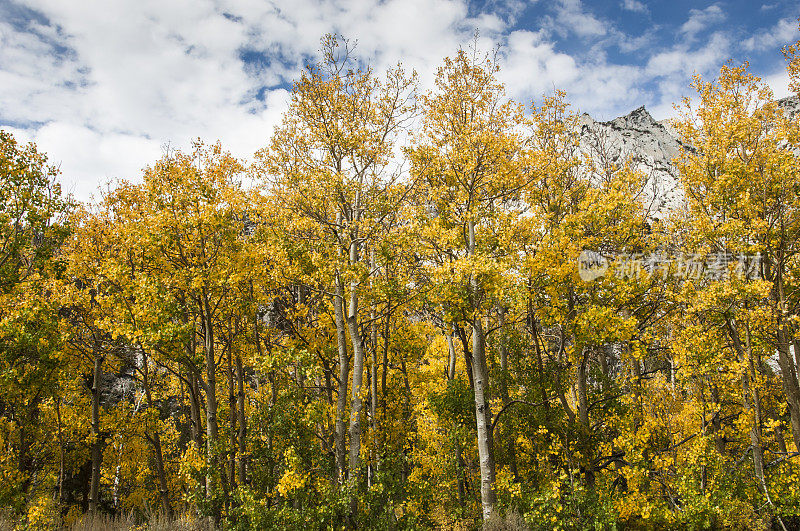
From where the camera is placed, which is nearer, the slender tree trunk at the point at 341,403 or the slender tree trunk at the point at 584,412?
the slender tree trunk at the point at 341,403

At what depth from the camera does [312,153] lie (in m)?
13.0

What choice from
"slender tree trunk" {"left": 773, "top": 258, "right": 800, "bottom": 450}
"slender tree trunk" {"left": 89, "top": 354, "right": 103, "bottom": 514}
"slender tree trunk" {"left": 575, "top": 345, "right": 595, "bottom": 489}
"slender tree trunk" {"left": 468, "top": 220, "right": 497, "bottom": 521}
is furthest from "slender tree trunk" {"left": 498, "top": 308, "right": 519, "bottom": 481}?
"slender tree trunk" {"left": 89, "top": 354, "right": 103, "bottom": 514}

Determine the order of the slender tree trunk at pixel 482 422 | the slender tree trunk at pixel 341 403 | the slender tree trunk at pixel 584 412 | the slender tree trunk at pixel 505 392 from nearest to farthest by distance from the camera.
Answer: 1. the slender tree trunk at pixel 482 422
2. the slender tree trunk at pixel 341 403
3. the slender tree trunk at pixel 584 412
4. the slender tree trunk at pixel 505 392

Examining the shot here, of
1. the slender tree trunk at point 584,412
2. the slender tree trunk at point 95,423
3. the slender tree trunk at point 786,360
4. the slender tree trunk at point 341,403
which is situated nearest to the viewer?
the slender tree trunk at point 341,403

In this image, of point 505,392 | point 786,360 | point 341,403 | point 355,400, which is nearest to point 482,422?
point 505,392

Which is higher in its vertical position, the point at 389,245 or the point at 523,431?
the point at 389,245

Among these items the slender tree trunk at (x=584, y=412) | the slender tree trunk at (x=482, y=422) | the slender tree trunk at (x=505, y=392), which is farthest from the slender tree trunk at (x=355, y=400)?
the slender tree trunk at (x=584, y=412)

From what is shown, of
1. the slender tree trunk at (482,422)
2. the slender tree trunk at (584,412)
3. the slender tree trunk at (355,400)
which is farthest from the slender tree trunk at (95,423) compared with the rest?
the slender tree trunk at (584,412)

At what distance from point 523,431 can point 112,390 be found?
38.7 meters

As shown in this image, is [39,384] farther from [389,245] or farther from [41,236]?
[389,245]

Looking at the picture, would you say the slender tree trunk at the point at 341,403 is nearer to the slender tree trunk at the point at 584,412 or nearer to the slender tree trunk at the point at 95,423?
the slender tree trunk at the point at 584,412

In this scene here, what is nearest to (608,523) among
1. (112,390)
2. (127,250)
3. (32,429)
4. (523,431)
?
(523,431)

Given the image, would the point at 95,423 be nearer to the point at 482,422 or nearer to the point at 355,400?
the point at 355,400

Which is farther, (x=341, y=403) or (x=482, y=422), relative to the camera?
(x=341, y=403)
